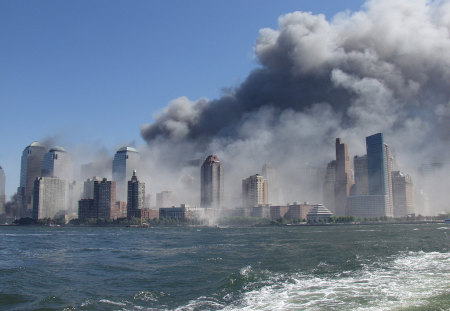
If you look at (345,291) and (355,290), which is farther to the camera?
(355,290)

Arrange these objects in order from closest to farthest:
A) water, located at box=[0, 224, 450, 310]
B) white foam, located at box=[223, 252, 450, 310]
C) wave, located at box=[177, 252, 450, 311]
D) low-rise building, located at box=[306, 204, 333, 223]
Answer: wave, located at box=[177, 252, 450, 311] → white foam, located at box=[223, 252, 450, 310] → water, located at box=[0, 224, 450, 310] → low-rise building, located at box=[306, 204, 333, 223]

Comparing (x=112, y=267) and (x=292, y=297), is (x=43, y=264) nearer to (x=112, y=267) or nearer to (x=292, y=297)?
(x=112, y=267)

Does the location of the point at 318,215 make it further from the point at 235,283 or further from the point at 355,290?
the point at 355,290

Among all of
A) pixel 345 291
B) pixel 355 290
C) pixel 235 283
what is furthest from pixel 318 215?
pixel 345 291

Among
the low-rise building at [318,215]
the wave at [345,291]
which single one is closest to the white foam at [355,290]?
the wave at [345,291]

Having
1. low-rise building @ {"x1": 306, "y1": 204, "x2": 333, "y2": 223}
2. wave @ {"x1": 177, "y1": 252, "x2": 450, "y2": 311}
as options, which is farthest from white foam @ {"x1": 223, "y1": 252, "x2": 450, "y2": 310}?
low-rise building @ {"x1": 306, "y1": 204, "x2": 333, "y2": 223}

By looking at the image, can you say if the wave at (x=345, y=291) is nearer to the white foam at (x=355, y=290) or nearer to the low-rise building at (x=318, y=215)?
the white foam at (x=355, y=290)

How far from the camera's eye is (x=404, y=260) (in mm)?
36531

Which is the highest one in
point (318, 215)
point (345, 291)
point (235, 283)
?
point (318, 215)

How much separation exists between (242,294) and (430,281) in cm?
1067

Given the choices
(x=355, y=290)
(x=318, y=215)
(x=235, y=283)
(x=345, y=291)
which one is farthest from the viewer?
(x=318, y=215)

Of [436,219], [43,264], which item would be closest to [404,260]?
[43,264]

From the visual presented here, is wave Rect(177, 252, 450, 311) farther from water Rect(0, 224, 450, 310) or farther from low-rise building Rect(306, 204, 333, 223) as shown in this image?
low-rise building Rect(306, 204, 333, 223)

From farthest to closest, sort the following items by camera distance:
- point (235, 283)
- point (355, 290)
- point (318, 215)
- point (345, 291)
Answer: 1. point (318, 215)
2. point (235, 283)
3. point (355, 290)
4. point (345, 291)
